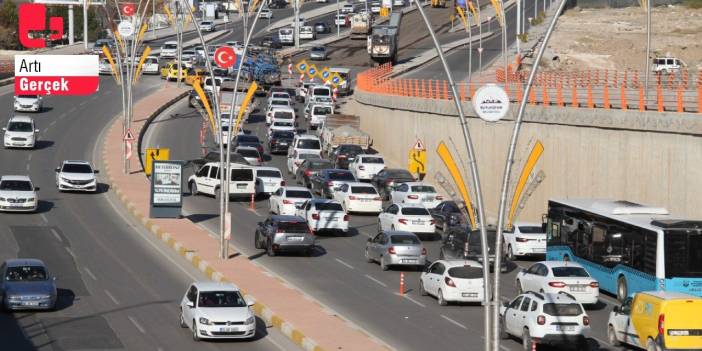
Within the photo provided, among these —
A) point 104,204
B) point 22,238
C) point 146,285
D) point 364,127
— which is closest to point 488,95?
point 146,285

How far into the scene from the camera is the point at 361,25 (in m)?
131

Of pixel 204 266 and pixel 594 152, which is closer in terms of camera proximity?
pixel 204 266

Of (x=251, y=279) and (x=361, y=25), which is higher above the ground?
(x=361, y=25)

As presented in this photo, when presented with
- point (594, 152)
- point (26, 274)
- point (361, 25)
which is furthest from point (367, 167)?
point (361, 25)

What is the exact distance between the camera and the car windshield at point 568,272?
113 ft

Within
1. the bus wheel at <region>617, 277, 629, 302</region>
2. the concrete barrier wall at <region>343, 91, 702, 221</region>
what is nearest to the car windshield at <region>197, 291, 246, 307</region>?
the bus wheel at <region>617, 277, 629, 302</region>

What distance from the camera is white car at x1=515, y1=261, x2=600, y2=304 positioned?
112 ft

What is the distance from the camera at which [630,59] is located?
91.2 metres

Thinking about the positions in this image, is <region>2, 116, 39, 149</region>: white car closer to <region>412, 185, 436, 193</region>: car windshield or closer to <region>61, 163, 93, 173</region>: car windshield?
<region>61, 163, 93, 173</region>: car windshield

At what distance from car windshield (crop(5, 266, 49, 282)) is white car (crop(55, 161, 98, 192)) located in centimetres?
2326

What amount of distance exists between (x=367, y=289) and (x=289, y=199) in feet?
43.9

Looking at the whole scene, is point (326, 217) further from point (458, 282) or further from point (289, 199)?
point (458, 282)

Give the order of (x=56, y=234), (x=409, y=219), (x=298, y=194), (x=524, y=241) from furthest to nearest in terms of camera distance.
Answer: (x=298, y=194) → (x=409, y=219) → (x=56, y=234) → (x=524, y=241)

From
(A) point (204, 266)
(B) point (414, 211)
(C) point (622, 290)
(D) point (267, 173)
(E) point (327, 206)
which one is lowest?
(C) point (622, 290)
